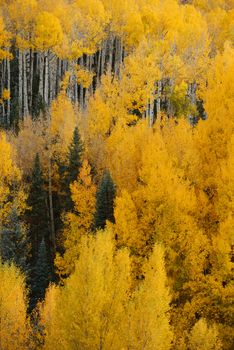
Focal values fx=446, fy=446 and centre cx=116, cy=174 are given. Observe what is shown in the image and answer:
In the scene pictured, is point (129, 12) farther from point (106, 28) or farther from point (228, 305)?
point (228, 305)

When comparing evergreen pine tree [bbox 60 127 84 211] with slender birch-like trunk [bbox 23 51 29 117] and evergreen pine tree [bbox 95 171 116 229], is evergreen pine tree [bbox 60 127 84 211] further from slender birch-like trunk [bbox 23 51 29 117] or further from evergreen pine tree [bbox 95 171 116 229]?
slender birch-like trunk [bbox 23 51 29 117]

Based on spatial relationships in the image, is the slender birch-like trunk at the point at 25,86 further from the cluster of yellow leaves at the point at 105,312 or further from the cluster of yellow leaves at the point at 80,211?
the cluster of yellow leaves at the point at 105,312

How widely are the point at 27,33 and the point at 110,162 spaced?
65.9 feet

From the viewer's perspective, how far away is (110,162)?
1342 inches

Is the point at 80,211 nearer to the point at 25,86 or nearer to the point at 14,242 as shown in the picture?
the point at 14,242

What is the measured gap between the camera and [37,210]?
3388 centimetres

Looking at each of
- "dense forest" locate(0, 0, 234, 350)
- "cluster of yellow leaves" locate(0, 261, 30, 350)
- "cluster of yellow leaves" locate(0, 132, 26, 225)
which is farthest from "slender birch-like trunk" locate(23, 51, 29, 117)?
"cluster of yellow leaves" locate(0, 261, 30, 350)

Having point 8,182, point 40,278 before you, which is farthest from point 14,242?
point 8,182

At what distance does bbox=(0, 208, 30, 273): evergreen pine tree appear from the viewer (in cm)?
2984

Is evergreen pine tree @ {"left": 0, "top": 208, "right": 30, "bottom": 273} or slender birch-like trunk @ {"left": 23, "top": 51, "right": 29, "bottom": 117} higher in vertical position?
slender birch-like trunk @ {"left": 23, "top": 51, "right": 29, "bottom": 117}

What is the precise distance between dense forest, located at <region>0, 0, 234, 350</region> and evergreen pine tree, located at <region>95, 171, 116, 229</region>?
0.08m

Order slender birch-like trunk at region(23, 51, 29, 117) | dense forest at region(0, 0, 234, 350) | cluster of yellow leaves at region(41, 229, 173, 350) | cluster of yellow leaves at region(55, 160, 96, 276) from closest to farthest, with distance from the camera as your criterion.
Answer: cluster of yellow leaves at region(41, 229, 173, 350)
dense forest at region(0, 0, 234, 350)
cluster of yellow leaves at region(55, 160, 96, 276)
slender birch-like trunk at region(23, 51, 29, 117)

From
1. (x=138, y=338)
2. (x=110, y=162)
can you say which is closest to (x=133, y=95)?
(x=110, y=162)

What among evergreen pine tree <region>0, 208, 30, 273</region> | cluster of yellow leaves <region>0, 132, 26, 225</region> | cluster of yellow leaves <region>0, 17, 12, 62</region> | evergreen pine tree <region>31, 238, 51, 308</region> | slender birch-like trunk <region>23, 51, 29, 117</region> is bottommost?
evergreen pine tree <region>31, 238, 51, 308</region>
